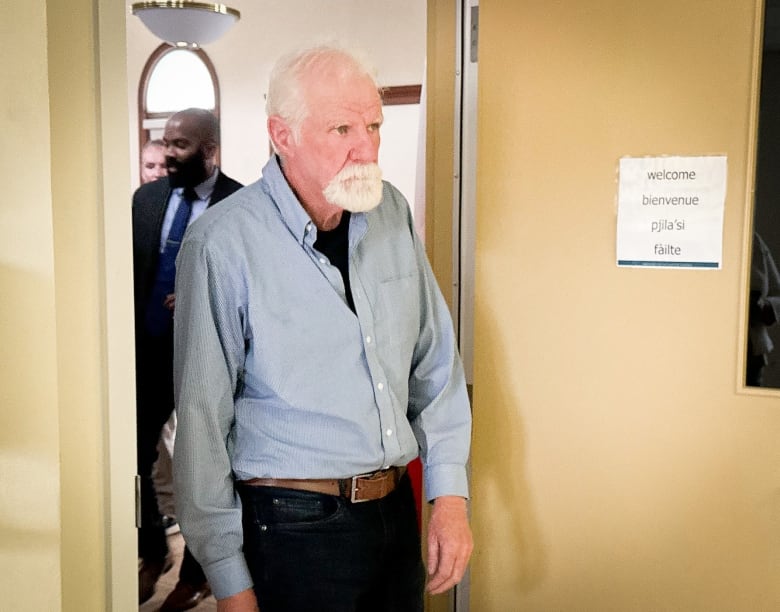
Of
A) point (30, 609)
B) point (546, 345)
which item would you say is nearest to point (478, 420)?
point (546, 345)

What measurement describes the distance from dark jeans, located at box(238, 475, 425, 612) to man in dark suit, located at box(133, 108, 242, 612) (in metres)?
1.66

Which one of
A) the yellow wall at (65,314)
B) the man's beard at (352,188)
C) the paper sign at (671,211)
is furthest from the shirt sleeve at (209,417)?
the paper sign at (671,211)

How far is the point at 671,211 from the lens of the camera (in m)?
1.99

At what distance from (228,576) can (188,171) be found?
2.03m

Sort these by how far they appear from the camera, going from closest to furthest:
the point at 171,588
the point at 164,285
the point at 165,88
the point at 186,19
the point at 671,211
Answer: the point at 671,211, the point at 164,285, the point at 171,588, the point at 186,19, the point at 165,88

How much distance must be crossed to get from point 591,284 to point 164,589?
2.16 metres

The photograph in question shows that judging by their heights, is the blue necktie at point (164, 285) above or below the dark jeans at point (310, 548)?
above

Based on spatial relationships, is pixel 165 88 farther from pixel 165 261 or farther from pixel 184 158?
pixel 165 261

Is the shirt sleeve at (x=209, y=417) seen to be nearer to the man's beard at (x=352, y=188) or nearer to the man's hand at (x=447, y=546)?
the man's beard at (x=352, y=188)

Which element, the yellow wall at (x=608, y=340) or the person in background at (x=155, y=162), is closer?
the yellow wall at (x=608, y=340)

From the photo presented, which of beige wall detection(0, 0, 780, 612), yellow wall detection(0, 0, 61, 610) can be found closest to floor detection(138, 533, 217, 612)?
beige wall detection(0, 0, 780, 612)

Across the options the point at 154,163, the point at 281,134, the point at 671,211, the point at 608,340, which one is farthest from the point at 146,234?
the point at 671,211

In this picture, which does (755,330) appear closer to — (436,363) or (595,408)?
(595,408)

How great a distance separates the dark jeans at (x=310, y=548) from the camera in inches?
59.7
